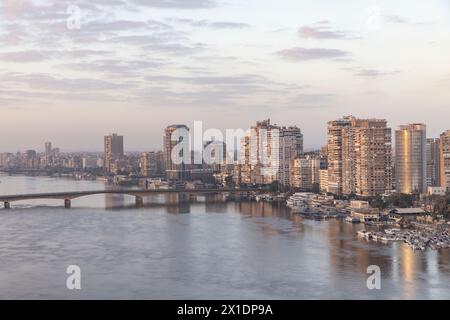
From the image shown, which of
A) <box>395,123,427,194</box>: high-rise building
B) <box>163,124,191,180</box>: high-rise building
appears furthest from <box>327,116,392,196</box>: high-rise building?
<box>163,124,191,180</box>: high-rise building

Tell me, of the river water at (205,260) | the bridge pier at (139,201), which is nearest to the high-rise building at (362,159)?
the river water at (205,260)

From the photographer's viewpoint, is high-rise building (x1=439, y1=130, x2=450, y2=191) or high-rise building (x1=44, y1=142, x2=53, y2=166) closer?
high-rise building (x1=439, y1=130, x2=450, y2=191)

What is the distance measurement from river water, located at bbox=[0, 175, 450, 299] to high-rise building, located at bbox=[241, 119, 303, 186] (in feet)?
27.5

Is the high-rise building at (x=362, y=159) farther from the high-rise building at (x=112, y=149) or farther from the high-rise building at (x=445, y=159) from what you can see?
the high-rise building at (x=112, y=149)

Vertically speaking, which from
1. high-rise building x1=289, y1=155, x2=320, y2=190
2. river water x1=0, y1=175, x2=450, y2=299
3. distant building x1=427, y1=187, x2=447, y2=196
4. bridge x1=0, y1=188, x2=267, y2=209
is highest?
high-rise building x1=289, y1=155, x2=320, y2=190

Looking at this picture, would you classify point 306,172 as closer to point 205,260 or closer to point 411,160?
point 411,160

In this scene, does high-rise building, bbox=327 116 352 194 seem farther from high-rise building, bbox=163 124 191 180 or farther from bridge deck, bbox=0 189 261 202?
high-rise building, bbox=163 124 191 180

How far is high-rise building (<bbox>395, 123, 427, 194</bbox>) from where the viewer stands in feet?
48.7

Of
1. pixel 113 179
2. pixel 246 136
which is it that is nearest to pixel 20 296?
pixel 246 136

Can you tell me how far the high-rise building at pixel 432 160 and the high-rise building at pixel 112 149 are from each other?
20.3 metres

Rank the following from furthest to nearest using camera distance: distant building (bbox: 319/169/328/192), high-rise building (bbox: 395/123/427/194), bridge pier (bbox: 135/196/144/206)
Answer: distant building (bbox: 319/169/328/192)
high-rise building (bbox: 395/123/427/194)
bridge pier (bbox: 135/196/144/206)

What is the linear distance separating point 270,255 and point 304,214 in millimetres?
4971

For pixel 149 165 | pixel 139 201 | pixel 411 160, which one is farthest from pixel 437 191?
pixel 149 165

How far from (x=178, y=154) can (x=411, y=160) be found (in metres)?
12.8
